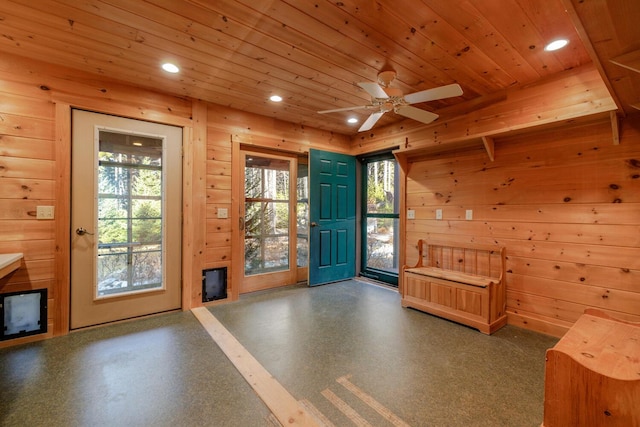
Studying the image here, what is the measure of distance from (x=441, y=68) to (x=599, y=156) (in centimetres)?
154

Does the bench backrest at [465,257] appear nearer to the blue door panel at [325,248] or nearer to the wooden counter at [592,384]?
the blue door panel at [325,248]

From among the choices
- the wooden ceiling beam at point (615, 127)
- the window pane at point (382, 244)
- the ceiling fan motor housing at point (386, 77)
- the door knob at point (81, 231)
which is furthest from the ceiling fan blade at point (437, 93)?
the door knob at point (81, 231)

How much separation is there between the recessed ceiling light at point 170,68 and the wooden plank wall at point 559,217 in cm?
313

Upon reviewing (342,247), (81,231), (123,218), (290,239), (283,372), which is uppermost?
(123,218)

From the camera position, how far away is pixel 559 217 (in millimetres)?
2582

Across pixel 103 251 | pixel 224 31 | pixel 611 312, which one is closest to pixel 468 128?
pixel 611 312

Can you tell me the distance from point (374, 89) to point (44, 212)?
3029 millimetres

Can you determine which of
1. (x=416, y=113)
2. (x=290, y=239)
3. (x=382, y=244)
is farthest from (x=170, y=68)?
(x=382, y=244)

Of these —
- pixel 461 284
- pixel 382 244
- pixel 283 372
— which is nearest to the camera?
pixel 283 372

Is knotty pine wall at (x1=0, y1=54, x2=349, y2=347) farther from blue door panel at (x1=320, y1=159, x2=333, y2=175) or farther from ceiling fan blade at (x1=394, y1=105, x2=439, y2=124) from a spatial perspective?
ceiling fan blade at (x1=394, y1=105, x2=439, y2=124)

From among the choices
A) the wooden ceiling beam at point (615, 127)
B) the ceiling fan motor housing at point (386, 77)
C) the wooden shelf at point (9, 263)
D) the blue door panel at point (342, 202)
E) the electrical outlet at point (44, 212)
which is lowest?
the wooden shelf at point (9, 263)

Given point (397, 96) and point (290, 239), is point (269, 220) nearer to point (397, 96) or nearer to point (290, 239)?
point (290, 239)

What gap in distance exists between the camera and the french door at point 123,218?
2645mm

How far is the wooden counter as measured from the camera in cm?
102
